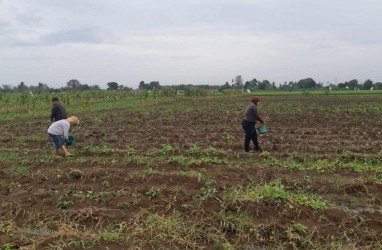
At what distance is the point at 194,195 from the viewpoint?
6.49 meters

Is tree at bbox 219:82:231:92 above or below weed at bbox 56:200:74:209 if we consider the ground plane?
above

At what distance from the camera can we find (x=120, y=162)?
9188mm

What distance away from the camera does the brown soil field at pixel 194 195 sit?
500cm

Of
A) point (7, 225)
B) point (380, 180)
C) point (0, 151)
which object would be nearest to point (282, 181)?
point (380, 180)

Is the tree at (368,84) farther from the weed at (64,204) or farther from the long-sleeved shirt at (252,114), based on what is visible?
the weed at (64,204)

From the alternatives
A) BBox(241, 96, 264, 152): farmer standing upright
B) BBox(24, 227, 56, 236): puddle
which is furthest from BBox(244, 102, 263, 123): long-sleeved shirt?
BBox(24, 227, 56, 236): puddle

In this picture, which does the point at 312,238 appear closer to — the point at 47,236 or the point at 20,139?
the point at 47,236

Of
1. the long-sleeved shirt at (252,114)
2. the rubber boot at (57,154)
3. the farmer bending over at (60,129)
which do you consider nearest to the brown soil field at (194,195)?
the rubber boot at (57,154)

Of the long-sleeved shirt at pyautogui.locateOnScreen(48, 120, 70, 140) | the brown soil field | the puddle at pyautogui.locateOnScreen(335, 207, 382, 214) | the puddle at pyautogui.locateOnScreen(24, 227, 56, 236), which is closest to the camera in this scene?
the brown soil field

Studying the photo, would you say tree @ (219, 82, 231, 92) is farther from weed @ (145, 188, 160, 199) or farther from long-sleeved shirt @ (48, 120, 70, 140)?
weed @ (145, 188, 160, 199)

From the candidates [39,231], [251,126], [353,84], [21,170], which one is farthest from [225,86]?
[39,231]

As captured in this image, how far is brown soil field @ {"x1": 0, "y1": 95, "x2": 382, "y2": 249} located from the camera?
5.00 meters

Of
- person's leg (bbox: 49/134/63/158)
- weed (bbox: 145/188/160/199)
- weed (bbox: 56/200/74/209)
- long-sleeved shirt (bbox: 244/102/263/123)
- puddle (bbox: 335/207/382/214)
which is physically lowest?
puddle (bbox: 335/207/382/214)

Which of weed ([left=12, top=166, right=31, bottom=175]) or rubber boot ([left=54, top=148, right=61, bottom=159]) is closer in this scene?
weed ([left=12, top=166, right=31, bottom=175])
